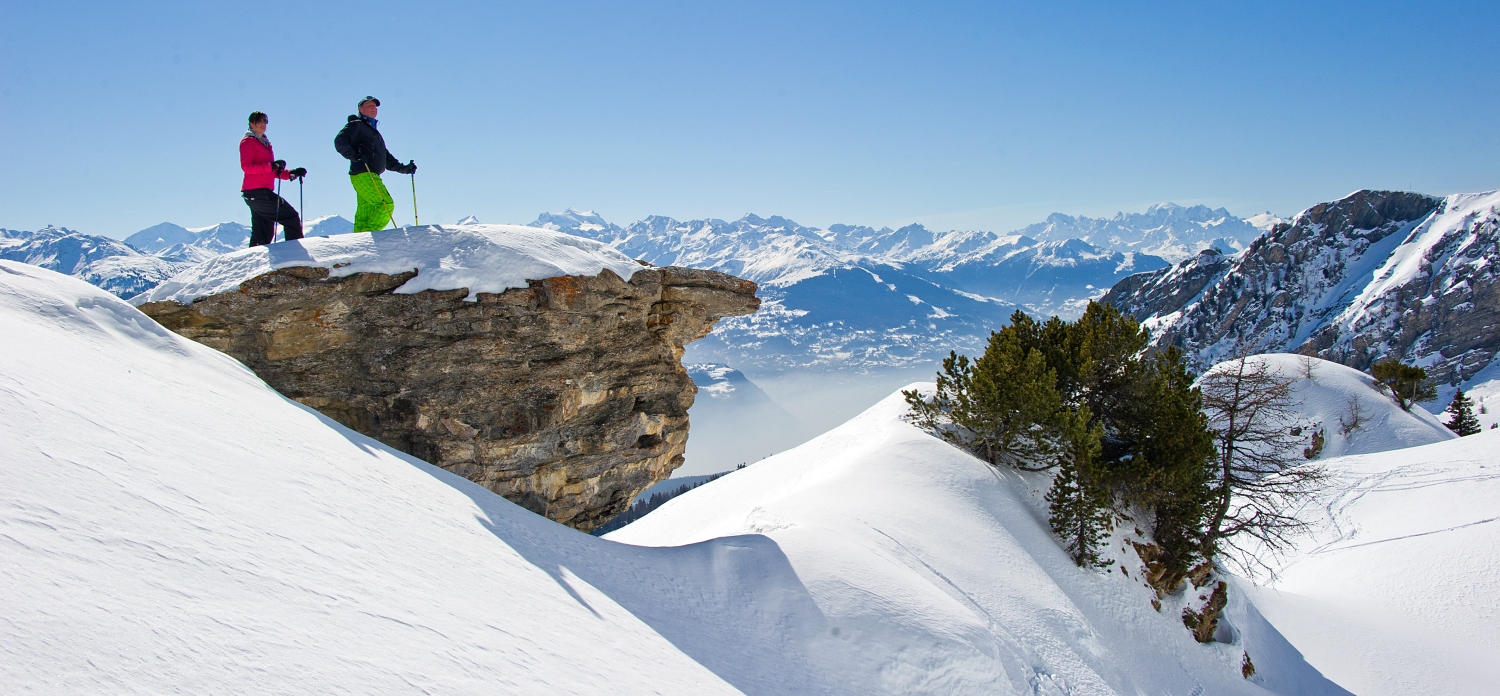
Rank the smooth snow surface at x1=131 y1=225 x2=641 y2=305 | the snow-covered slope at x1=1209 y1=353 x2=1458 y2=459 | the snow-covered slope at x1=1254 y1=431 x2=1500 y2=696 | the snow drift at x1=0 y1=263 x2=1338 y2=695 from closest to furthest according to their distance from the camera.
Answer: the snow drift at x1=0 y1=263 x2=1338 y2=695 < the smooth snow surface at x1=131 y1=225 x2=641 y2=305 < the snow-covered slope at x1=1254 y1=431 x2=1500 y2=696 < the snow-covered slope at x1=1209 y1=353 x2=1458 y2=459

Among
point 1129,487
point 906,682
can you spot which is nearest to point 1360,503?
point 1129,487

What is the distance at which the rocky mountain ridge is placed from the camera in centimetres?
15112

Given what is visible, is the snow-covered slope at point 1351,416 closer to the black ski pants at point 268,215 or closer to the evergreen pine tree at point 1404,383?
the evergreen pine tree at point 1404,383

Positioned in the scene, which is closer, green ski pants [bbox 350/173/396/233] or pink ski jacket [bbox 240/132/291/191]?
pink ski jacket [bbox 240/132/291/191]

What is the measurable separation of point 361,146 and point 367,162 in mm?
329

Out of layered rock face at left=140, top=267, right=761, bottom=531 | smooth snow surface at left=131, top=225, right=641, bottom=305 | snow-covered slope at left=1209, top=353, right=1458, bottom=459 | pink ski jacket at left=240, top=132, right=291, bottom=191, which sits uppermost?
snow-covered slope at left=1209, top=353, right=1458, bottom=459

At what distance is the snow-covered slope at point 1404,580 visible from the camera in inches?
741

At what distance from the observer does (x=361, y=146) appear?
13617mm

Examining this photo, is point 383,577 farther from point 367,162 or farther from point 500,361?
point 367,162

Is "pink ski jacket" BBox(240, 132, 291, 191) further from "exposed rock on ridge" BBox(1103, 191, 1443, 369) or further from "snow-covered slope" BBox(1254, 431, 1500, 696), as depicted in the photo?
"exposed rock on ridge" BBox(1103, 191, 1443, 369)

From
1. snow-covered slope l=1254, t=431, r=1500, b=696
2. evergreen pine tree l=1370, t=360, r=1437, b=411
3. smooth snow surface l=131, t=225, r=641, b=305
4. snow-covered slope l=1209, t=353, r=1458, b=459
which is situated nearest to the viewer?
smooth snow surface l=131, t=225, r=641, b=305

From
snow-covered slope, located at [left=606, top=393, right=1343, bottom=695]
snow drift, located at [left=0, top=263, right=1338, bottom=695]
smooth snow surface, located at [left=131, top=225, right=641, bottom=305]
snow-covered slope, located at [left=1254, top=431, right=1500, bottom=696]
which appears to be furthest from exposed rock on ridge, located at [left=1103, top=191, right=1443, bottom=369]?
smooth snow surface, located at [left=131, top=225, right=641, bottom=305]

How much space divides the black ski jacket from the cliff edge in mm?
1634

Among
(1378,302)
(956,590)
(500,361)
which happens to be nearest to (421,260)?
(500,361)
